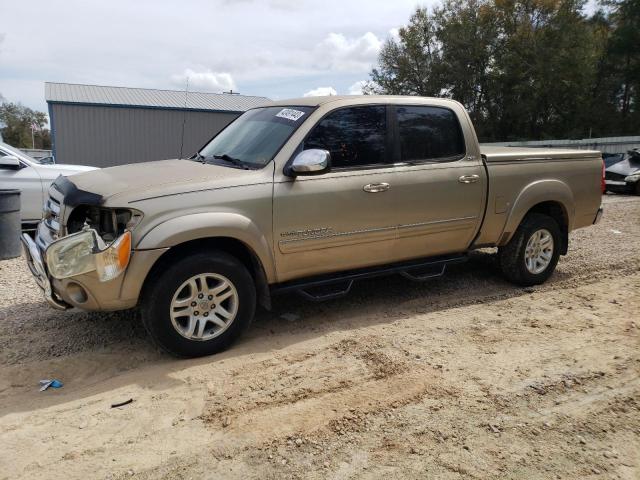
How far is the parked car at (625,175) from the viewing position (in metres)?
16.3

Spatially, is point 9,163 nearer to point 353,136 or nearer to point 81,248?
point 81,248

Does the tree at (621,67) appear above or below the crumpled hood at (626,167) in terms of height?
above

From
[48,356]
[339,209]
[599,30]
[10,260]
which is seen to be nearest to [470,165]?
[339,209]

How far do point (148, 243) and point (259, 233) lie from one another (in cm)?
85

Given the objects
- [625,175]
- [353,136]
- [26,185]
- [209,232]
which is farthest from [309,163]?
[625,175]

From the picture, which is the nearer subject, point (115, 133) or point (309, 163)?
point (309, 163)

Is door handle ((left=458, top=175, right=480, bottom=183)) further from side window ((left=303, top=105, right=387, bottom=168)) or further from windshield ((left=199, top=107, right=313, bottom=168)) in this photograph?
windshield ((left=199, top=107, right=313, bottom=168))

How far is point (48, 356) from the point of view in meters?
4.21

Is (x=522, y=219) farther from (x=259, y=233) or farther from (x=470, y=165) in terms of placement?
(x=259, y=233)

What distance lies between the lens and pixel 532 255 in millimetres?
6016

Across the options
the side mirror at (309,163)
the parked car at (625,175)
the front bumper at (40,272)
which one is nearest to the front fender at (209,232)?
the side mirror at (309,163)

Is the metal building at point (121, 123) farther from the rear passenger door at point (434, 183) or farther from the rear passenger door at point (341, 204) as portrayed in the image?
the rear passenger door at point (341, 204)

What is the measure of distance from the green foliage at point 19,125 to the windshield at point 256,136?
63380 millimetres

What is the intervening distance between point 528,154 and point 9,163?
24.0 ft
